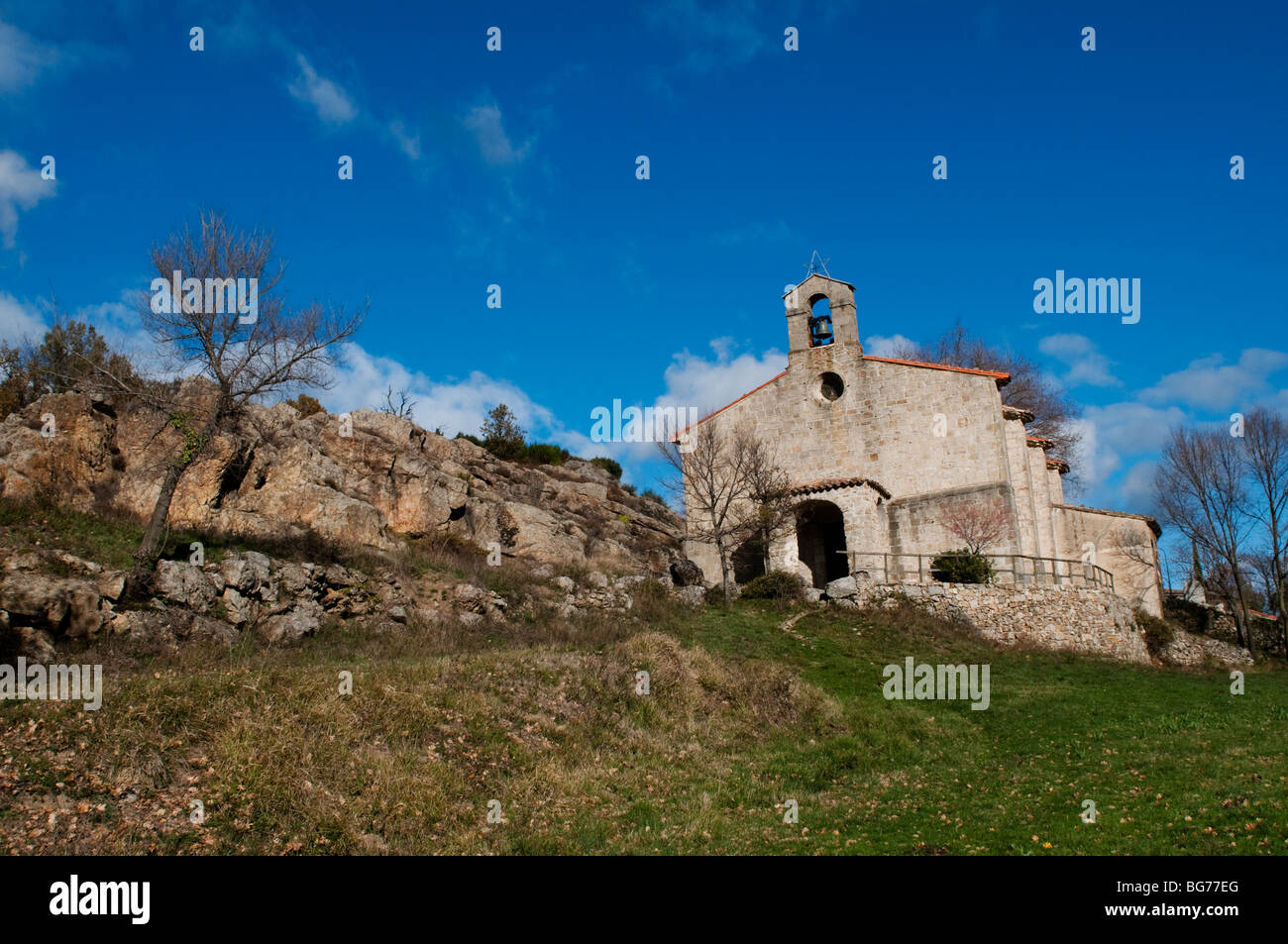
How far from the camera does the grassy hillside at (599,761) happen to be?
8930mm

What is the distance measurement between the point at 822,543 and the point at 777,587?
6576mm

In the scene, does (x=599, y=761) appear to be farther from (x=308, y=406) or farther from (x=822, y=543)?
(x=308, y=406)

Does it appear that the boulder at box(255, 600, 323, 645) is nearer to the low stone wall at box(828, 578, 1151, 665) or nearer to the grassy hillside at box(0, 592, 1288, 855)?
the grassy hillside at box(0, 592, 1288, 855)

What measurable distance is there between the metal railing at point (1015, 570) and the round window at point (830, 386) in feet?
24.8

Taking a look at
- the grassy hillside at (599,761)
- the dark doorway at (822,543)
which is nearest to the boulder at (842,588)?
the dark doorway at (822,543)

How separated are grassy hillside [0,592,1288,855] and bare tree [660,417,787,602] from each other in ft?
38.8

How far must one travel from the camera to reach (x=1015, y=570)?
28250 millimetres

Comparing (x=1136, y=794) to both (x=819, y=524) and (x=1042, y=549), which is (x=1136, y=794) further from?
(x=819, y=524)

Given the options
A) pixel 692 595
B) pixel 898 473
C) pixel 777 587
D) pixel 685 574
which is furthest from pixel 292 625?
pixel 898 473

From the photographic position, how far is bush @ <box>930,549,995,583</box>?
2689 cm

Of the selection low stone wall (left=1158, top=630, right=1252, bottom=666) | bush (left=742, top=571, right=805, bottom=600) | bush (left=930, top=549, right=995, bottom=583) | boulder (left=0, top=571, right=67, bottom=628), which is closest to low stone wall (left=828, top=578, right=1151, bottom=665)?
bush (left=930, top=549, right=995, bottom=583)

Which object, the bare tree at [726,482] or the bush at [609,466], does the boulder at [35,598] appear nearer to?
the bare tree at [726,482]

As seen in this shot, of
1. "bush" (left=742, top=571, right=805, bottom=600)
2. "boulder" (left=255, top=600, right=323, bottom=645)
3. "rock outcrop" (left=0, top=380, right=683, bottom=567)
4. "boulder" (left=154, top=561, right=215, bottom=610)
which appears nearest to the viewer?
"boulder" (left=154, top=561, right=215, bottom=610)

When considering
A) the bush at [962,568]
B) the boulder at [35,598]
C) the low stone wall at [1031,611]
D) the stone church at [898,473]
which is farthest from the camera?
the stone church at [898,473]
